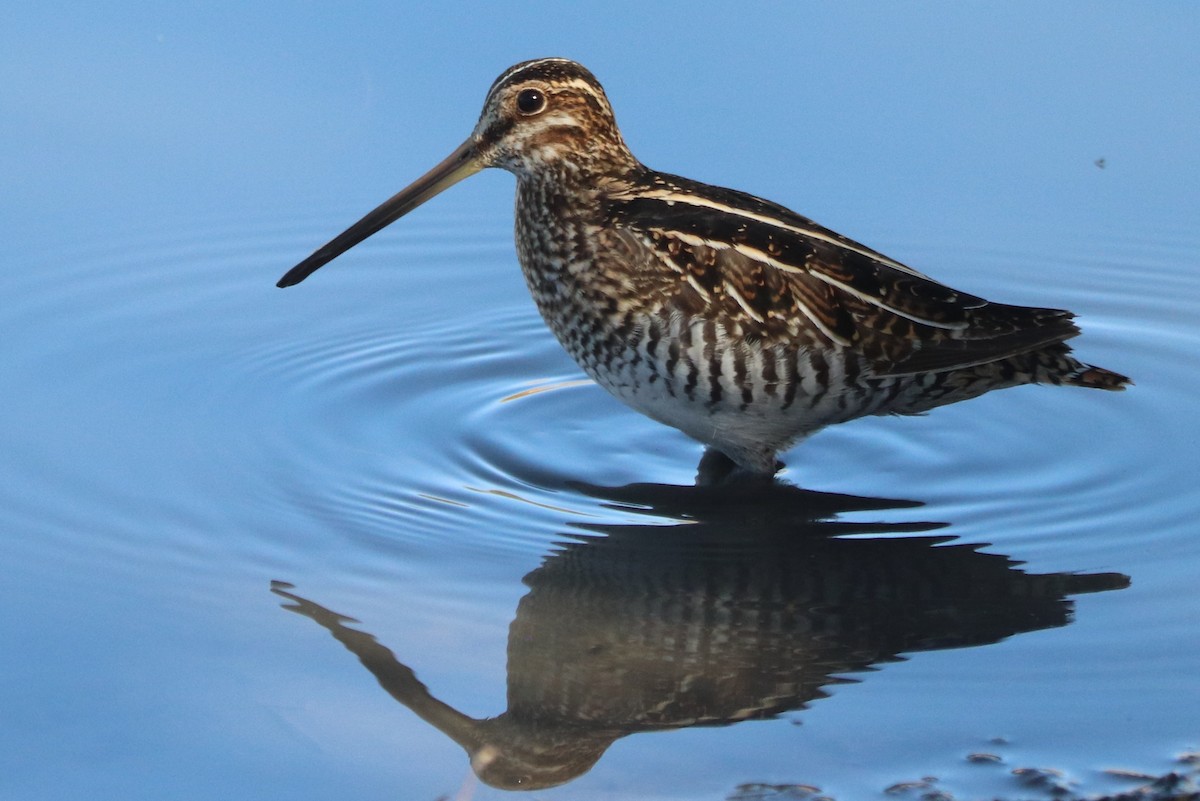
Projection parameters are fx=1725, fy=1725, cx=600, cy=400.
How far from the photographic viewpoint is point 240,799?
3799mm

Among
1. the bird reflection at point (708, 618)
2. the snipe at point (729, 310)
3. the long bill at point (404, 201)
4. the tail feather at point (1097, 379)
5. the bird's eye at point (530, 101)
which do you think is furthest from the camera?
the long bill at point (404, 201)

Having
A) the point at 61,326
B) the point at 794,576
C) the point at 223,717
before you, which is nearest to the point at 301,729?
the point at 223,717

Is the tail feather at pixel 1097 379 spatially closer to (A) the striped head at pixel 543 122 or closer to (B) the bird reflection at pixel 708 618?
(B) the bird reflection at pixel 708 618

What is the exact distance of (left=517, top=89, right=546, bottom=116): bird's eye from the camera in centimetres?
626

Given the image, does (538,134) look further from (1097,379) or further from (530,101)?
(1097,379)

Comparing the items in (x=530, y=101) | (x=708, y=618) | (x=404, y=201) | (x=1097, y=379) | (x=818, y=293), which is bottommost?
(x=708, y=618)

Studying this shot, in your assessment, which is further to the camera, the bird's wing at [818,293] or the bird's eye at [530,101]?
the bird's eye at [530,101]

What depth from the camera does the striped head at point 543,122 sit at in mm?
6273

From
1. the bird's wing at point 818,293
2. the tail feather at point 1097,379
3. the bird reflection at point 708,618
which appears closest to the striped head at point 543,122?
the bird's wing at point 818,293

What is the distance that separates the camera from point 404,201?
648cm

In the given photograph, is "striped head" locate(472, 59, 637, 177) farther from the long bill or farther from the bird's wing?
the bird's wing

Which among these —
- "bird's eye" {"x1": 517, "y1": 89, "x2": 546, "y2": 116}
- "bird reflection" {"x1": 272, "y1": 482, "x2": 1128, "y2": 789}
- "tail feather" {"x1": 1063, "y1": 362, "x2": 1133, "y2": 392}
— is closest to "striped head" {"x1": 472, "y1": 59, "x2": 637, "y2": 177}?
"bird's eye" {"x1": 517, "y1": 89, "x2": 546, "y2": 116}

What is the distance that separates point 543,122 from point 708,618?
2.30 metres

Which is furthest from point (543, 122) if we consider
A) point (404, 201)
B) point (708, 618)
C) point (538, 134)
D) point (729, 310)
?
point (708, 618)
